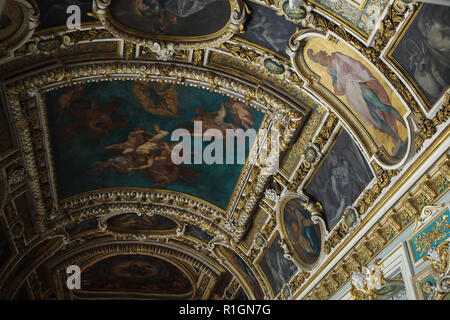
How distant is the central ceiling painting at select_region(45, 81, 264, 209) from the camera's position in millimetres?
11602

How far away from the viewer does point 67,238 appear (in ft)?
54.6

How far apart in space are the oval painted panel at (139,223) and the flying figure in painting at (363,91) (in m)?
9.85

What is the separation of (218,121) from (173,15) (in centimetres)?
365

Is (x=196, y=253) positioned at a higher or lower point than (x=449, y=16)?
higher

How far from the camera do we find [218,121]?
12352 millimetres

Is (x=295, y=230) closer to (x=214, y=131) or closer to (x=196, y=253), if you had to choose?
(x=214, y=131)

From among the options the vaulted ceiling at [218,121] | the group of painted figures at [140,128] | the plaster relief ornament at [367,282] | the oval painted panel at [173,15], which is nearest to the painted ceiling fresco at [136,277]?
the vaulted ceiling at [218,121]

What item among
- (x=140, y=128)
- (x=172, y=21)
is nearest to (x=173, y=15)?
(x=172, y=21)

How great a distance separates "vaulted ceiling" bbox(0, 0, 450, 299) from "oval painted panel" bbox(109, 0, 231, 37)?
34 mm

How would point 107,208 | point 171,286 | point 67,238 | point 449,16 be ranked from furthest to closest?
point 171,286
point 67,238
point 107,208
point 449,16

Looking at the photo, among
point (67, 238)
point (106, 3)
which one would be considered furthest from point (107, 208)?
point (106, 3)

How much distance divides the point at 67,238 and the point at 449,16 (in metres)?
14.5

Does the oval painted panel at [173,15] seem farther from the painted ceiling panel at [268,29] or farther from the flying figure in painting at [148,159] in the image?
the flying figure in painting at [148,159]

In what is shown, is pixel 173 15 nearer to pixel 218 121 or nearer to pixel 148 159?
pixel 218 121
